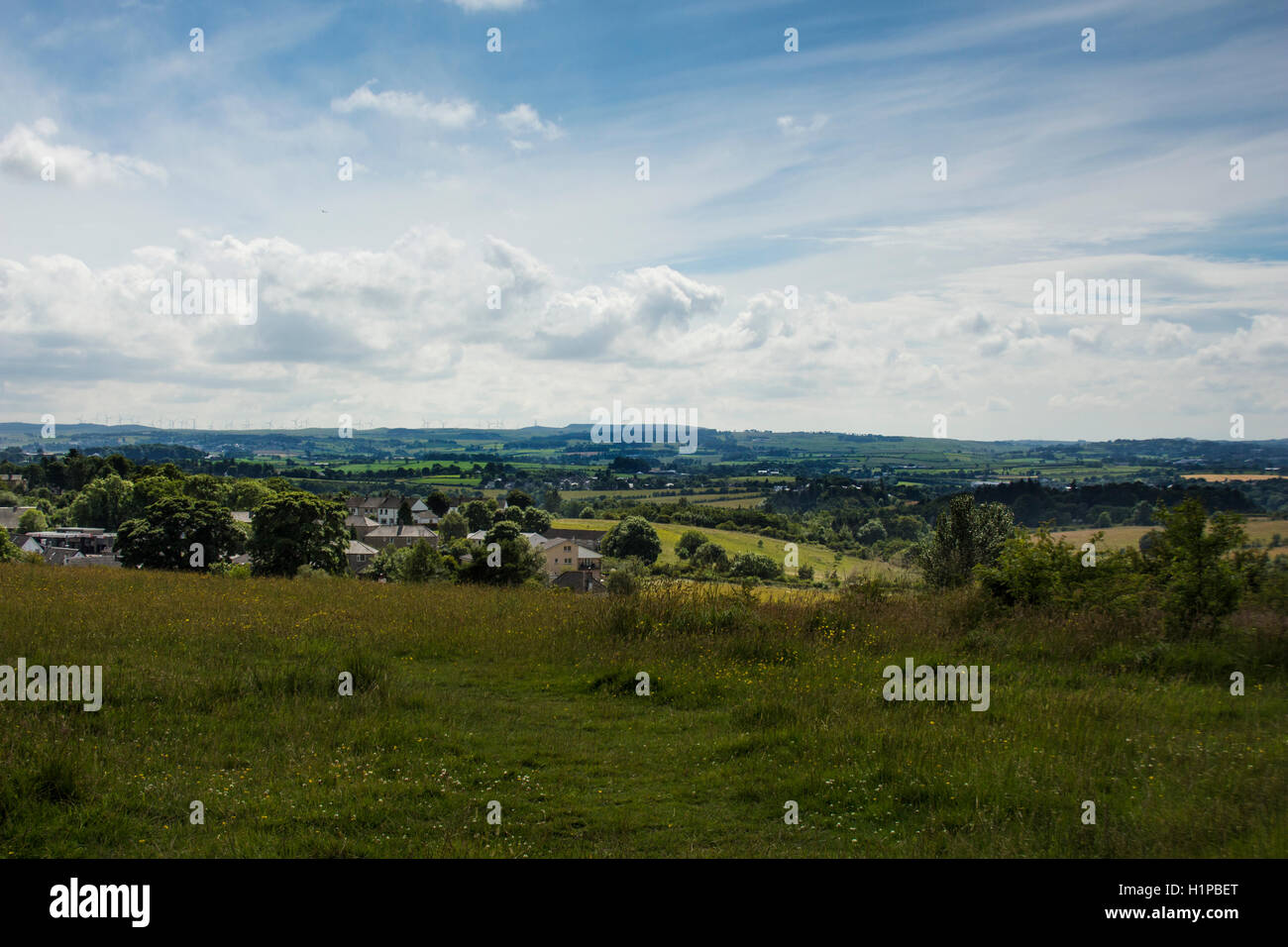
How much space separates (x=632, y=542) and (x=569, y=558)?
9.17 meters

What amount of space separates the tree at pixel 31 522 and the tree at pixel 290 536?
71.9m

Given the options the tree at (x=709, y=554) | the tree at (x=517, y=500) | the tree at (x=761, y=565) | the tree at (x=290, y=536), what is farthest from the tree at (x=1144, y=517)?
the tree at (x=517, y=500)

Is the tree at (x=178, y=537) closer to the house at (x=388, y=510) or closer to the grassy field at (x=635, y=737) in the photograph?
the grassy field at (x=635, y=737)

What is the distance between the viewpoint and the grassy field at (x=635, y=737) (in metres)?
5.72

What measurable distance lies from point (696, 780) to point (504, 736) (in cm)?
232

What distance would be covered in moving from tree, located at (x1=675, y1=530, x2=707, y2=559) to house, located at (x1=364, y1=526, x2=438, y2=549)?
98.6ft

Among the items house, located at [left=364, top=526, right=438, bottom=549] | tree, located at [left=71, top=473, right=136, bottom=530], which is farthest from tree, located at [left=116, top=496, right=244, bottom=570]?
tree, located at [left=71, top=473, right=136, bottom=530]

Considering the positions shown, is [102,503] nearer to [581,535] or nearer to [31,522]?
[31,522]

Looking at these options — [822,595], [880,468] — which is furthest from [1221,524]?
[880,468]

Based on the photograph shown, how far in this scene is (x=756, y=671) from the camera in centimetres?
1081

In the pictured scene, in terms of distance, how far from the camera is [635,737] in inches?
333

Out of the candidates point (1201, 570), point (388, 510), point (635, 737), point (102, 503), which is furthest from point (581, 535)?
point (635, 737)
